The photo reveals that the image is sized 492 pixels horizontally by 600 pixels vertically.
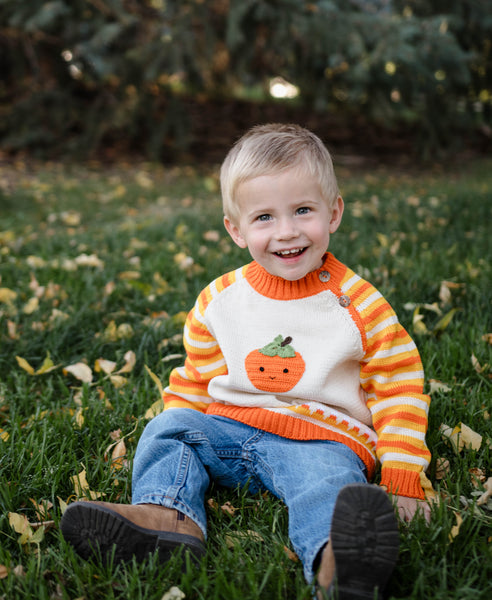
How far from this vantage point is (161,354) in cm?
235

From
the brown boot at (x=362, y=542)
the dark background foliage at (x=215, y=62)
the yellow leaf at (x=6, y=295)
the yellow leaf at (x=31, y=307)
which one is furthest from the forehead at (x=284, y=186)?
the dark background foliage at (x=215, y=62)

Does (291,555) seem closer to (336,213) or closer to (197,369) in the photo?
(197,369)

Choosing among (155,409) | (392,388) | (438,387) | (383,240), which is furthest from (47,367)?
(383,240)

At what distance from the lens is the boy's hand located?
145 cm

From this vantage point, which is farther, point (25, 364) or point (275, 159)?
point (25, 364)

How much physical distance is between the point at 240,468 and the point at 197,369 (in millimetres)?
330

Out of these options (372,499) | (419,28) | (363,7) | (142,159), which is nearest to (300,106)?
(142,159)

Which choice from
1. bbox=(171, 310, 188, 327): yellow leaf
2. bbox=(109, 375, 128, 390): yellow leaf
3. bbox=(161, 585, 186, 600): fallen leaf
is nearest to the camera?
bbox=(161, 585, 186, 600): fallen leaf

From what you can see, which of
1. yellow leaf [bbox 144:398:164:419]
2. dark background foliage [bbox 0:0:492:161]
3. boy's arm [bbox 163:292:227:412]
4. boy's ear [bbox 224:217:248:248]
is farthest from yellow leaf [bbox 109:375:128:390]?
dark background foliage [bbox 0:0:492:161]

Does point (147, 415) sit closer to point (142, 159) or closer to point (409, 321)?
point (409, 321)

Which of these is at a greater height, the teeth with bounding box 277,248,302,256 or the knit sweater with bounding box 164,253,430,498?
the teeth with bounding box 277,248,302,256

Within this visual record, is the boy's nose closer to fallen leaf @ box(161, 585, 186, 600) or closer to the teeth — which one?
the teeth

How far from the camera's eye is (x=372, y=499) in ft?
3.79

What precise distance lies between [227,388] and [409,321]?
1.07 metres
